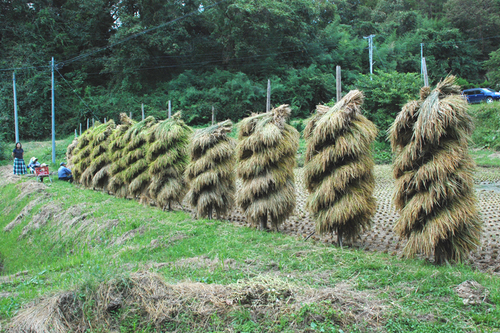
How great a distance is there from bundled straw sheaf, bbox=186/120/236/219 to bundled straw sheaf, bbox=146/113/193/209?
47.1 inches

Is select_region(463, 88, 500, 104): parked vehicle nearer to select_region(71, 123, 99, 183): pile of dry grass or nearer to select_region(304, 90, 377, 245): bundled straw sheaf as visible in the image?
select_region(304, 90, 377, 245): bundled straw sheaf

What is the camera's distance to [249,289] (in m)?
4.05

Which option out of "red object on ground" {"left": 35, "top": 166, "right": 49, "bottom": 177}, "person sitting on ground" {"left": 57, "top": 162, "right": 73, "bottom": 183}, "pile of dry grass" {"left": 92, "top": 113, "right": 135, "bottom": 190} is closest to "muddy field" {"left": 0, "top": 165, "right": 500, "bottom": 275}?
"red object on ground" {"left": 35, "top": 166, "right": 49, "bottom": 177}

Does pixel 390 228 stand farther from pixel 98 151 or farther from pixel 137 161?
pixel 98 151

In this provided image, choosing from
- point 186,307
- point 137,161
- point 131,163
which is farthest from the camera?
point 131,163

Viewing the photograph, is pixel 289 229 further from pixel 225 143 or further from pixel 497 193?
pixel 497 193

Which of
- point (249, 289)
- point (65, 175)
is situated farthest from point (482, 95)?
point (249, 289)

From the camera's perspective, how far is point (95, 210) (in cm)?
972

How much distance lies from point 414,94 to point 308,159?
18305 millimetres

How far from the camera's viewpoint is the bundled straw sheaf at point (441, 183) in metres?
5.07

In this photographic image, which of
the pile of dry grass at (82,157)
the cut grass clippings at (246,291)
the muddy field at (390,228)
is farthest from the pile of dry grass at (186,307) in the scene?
the pile of dry grass at (82,157)

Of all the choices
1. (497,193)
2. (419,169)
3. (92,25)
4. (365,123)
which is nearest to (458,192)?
(419,169)

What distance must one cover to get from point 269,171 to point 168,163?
3858 mm

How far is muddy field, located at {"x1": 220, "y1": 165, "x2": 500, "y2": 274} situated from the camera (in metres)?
5.82
